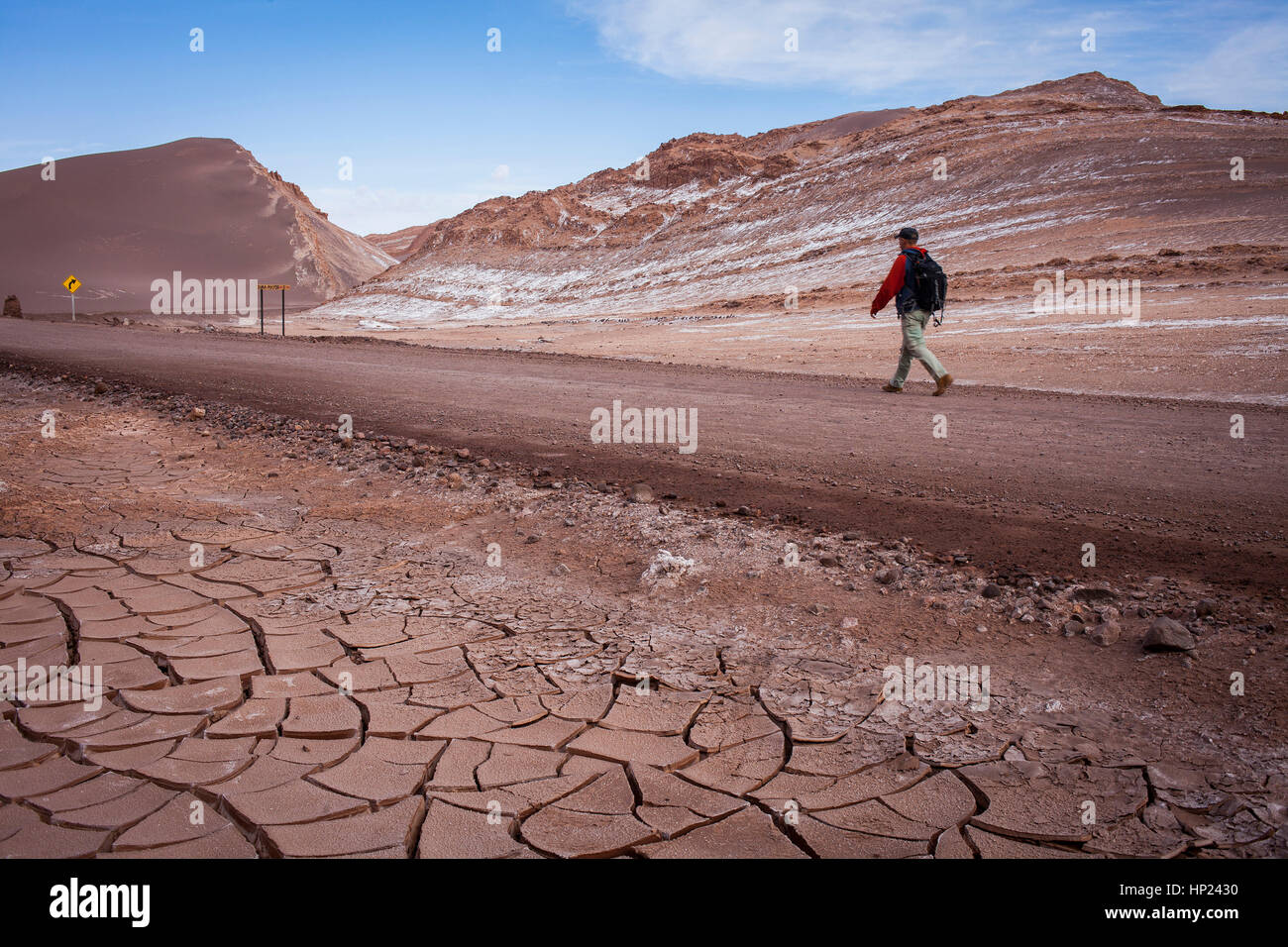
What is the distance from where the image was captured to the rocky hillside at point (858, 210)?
27.9 metres

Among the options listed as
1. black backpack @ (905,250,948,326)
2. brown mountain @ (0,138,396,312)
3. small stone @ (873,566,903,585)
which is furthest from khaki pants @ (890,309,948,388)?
brown mountain @ (0,138,396,312)

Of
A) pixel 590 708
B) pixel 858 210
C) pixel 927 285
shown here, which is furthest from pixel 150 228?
pixel 590 708

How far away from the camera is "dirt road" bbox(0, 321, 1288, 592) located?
4.77 meters

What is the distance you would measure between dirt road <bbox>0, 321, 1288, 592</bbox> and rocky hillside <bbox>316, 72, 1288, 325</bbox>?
1801cm

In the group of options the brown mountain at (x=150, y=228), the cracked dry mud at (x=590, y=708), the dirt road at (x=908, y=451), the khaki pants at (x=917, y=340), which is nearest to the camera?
the cracked dry mud at (x=590, y=708)

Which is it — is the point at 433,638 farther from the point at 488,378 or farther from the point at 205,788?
the point at 488,378

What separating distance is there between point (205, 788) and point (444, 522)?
2981 mm

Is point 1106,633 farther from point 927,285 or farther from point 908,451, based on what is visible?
point 927,285

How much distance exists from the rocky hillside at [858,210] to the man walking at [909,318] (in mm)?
16908

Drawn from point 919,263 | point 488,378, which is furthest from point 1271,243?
point 488,378

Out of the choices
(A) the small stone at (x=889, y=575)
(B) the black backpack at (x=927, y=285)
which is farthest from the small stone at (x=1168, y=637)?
(B) the black backpack at (x=927, y=285)

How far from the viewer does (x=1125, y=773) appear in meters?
Result: 2.78

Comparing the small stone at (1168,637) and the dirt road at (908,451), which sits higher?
the dirt road at (908,451)

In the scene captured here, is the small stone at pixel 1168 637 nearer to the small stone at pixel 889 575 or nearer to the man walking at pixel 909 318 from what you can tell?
the small stone at pixel 889 575
